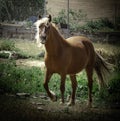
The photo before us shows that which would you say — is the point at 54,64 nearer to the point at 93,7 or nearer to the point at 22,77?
the point at 22,77

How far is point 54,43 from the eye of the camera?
5.77 m

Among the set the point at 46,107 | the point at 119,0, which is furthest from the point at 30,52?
the point at 119,0

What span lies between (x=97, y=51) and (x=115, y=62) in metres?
0.19

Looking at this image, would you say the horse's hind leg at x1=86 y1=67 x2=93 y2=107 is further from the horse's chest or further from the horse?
the horse's chest

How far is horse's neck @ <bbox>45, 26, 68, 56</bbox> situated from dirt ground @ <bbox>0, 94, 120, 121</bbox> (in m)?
0.43

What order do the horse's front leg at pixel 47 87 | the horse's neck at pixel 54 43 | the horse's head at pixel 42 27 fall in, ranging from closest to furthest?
the horse's head at pixel 42 27
the horse's neck at pixel 54 43
the horse's front leg at pixel 47 87

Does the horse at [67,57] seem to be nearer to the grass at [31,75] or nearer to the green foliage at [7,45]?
the grass at [31,75]

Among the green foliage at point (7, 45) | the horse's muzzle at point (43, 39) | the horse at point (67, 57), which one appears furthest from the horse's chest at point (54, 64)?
the green foliage at point (7, 45)

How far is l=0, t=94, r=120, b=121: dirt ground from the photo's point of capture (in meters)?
5.64

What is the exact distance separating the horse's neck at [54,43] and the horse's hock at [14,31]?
234mm

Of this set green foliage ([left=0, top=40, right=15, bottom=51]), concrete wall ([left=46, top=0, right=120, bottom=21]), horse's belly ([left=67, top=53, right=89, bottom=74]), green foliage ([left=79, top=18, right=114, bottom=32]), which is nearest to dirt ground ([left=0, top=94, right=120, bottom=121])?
horse's belly ([left=67, top=53, right=89, bottom=74])

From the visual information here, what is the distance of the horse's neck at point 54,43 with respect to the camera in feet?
18.8

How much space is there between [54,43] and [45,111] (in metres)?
0.57

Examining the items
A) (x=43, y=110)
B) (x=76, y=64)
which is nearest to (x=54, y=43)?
(x=76, y=64)
